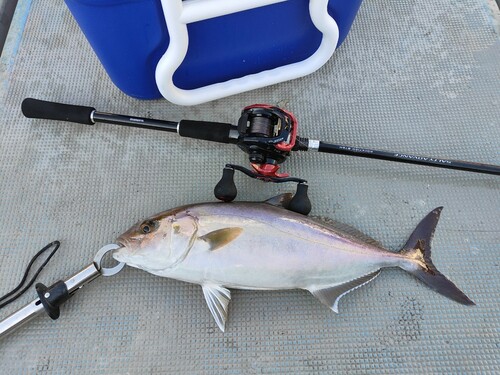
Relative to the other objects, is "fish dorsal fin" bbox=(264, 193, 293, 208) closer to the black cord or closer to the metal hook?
the metal hook

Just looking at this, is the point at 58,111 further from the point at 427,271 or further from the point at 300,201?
the point at 427,271

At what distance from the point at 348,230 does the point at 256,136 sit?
1.64 ft

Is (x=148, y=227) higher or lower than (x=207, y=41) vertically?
lower

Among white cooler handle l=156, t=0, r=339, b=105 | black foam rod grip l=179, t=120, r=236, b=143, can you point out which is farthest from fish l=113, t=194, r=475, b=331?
white cooler handle l=156, t=0, r=339, b=105

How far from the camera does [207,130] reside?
1487 mm

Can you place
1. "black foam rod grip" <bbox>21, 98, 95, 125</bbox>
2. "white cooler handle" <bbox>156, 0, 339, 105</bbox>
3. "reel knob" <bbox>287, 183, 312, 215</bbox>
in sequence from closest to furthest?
"white cooler handle" <bbox>156, 0, 339, 105</bbox> < "reel knob" <bbox>287, 183, 312, 215</bbox> < "black foam rod grip" <bbox>21, 98, 95, 125</bbox>

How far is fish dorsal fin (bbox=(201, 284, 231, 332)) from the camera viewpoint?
4.51 ft

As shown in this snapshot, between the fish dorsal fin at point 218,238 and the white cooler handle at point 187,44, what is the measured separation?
60 cm

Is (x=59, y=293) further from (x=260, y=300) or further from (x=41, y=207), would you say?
(x=260, y=300)

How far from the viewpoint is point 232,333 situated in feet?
4.71

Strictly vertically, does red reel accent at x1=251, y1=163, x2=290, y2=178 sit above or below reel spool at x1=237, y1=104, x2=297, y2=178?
below

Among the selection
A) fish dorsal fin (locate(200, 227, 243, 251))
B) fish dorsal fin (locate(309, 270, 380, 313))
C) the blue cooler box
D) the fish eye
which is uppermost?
the blue cooler box

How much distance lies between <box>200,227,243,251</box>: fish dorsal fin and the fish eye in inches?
6.5

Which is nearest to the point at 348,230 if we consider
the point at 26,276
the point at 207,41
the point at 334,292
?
the point at 334,292
